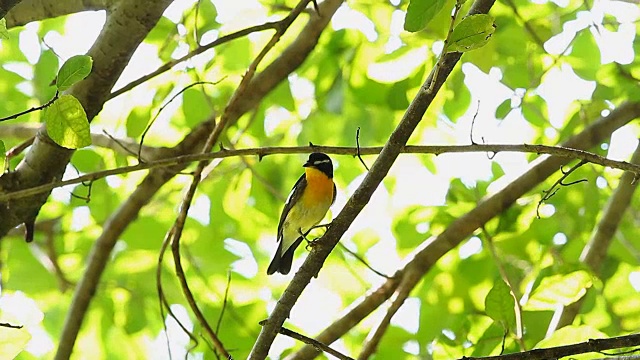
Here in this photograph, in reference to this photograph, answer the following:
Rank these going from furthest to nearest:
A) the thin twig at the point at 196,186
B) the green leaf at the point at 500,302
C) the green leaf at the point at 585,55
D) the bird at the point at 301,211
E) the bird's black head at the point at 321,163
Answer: the bird's black head at the point at 321,163 → the bird at the point at 301,211 → the green leaf at the point at 585,55 → the thin twig at the point at 196,186 → the green leaf at the point at 500,302

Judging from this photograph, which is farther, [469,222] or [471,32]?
[469,222]

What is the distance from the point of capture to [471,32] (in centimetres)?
175

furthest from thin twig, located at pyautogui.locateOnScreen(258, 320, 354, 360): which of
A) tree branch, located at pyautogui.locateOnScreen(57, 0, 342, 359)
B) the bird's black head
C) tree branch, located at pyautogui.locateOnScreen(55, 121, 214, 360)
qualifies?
the bird's black head

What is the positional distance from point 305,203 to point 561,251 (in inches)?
57.6

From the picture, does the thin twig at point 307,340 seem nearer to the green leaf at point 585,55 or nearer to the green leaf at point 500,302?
the green leaf at point 500,302

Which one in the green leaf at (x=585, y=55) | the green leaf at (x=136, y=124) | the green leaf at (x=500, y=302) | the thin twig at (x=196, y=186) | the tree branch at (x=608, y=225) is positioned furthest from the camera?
the green leaf at (x=585, y=55)

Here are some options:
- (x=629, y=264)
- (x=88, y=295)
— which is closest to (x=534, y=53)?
(x=629, y=264)

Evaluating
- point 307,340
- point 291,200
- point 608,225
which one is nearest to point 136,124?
point 291,200

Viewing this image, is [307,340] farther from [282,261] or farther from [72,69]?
[282,261]

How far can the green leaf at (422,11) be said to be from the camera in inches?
75.0

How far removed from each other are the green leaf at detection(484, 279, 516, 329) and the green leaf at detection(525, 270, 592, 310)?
0.34 metres

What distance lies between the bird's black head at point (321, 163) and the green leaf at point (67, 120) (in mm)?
2517

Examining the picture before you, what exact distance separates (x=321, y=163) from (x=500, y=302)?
7.46 ft

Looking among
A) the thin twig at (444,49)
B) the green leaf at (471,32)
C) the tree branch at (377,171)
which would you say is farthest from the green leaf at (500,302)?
the green leaf at (471,32)
